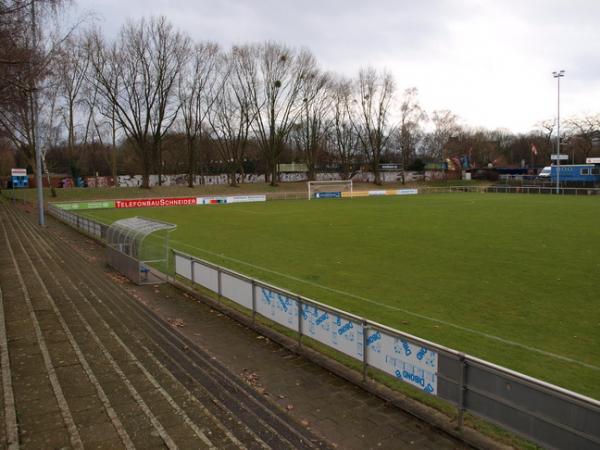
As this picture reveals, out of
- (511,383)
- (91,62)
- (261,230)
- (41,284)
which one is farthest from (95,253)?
(91,62)

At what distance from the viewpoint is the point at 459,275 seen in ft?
50.8

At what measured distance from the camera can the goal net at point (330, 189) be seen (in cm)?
6469

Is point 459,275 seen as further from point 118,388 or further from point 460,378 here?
point 118,388

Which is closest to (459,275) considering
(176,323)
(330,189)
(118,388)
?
(176,323)

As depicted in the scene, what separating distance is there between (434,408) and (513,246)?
16.2 metres

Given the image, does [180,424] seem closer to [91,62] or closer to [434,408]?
[434,408]

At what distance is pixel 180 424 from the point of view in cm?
623

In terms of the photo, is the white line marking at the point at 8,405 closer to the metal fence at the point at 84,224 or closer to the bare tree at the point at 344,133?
the metal fence at the point at 84,224

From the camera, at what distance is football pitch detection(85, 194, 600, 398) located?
9430 mm

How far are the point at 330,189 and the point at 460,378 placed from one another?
61869mm

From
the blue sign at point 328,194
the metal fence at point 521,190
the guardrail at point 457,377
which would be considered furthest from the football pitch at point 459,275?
the metal fence at point 521,190

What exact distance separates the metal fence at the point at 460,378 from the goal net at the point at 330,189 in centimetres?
5500

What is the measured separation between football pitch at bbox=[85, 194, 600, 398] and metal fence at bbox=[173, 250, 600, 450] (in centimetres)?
271

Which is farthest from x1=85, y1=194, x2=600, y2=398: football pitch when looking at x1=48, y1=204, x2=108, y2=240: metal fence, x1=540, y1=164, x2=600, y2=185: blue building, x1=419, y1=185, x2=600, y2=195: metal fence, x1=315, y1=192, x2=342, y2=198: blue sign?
x1=540, y1=164, x2=600, y2=185: blue building
